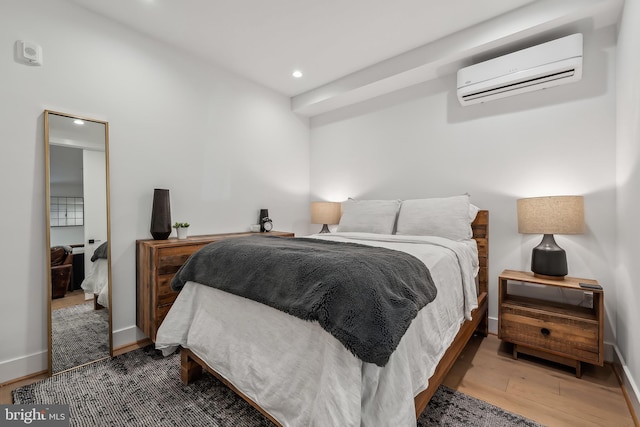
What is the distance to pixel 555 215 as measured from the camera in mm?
2020

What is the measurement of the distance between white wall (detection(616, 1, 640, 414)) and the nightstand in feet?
0.47

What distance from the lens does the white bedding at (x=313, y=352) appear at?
3.26 ft

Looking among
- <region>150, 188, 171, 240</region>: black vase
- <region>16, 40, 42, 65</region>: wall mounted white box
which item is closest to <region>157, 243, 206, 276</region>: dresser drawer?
<region>150, 188, 171, 240</region>: black vase

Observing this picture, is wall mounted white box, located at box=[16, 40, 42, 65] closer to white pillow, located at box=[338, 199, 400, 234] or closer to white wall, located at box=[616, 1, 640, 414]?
white pillow, located at box=[338, 199, 400, 234]

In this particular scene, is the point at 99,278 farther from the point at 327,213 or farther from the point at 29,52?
the point at 327,213

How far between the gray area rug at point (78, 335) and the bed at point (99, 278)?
0.06 metres

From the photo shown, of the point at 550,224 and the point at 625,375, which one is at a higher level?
the point at 550,224

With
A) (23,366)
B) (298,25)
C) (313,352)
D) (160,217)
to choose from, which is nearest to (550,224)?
(313,352)

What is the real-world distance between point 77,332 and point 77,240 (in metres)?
0.67

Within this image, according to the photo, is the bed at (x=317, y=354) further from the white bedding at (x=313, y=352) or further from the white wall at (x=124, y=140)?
the white wall at (x=124, y=140)

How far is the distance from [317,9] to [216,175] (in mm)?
1804

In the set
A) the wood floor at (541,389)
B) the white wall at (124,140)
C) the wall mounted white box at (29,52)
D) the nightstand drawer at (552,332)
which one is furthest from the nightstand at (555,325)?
the wall mounted white box at (29,52)

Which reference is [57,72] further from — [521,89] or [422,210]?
[521,89]

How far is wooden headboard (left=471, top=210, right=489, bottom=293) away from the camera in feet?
8.30
